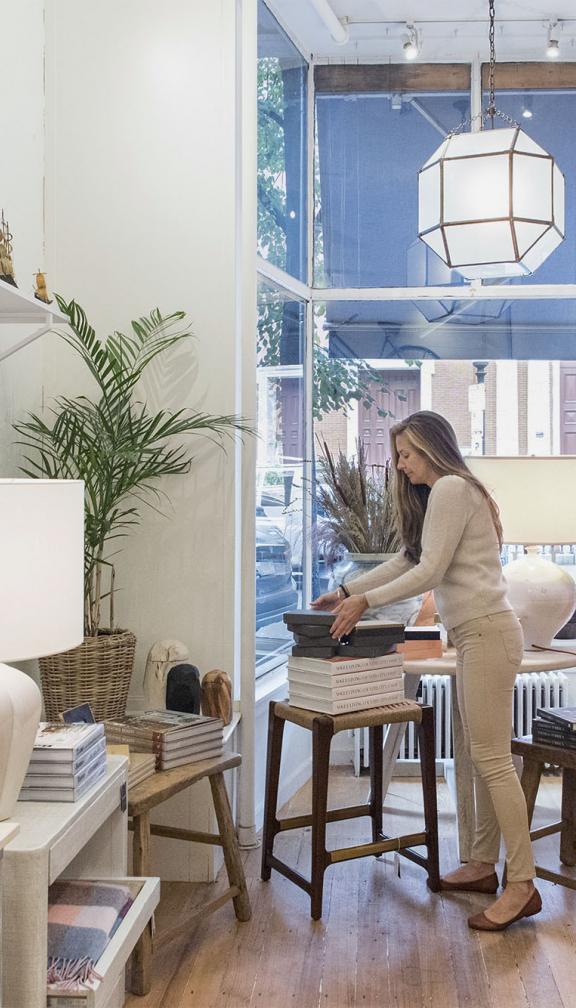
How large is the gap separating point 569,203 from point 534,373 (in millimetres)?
797

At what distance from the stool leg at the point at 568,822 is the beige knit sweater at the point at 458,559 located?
31.8 inches

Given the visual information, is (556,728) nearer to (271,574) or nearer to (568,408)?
(271,574)

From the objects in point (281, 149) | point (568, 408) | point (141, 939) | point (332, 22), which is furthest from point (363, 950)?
point (332, 22)

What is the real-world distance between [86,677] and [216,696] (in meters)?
0.43

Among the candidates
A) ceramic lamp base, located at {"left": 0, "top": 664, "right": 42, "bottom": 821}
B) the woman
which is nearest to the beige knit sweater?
the woman

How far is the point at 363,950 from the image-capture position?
2754 millimetres

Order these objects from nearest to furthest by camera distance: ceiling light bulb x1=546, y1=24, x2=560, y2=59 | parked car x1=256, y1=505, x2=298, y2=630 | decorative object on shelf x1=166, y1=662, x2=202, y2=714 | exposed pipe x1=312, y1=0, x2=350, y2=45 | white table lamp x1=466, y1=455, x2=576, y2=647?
decorative object on shelf x1=166, y1=662, x2=202, y2=714 → white table lamp x1=466, y1=455, x2=576, y2=647 → parked car x1=256, y1=505, x2=298, y2=630 → exposed pipe x1=312, y1=0, x2=350, y2=45 → ceiling light bulb x1=546, y1=24, x2=560, y2=59

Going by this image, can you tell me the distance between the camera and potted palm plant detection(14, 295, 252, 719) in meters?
3.02

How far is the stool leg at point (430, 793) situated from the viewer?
3.13 metres

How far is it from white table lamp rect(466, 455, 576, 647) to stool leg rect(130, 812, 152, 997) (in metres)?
1.64

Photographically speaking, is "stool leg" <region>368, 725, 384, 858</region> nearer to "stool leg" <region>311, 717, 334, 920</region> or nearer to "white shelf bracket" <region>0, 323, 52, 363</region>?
"stool leg" <region>311, 717, 334, 920</region>

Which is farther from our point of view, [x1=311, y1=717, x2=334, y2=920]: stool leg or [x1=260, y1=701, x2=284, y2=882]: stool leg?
[x1=260, y1=701, x2=284, y2=882]: stool leg

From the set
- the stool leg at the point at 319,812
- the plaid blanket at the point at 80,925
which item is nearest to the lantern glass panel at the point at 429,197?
the stool leg at the point at 319,812

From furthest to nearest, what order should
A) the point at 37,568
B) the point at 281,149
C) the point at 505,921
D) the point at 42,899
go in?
the point at 281,149, the point at 505,921, the point at 37,568, the point at 42,899
